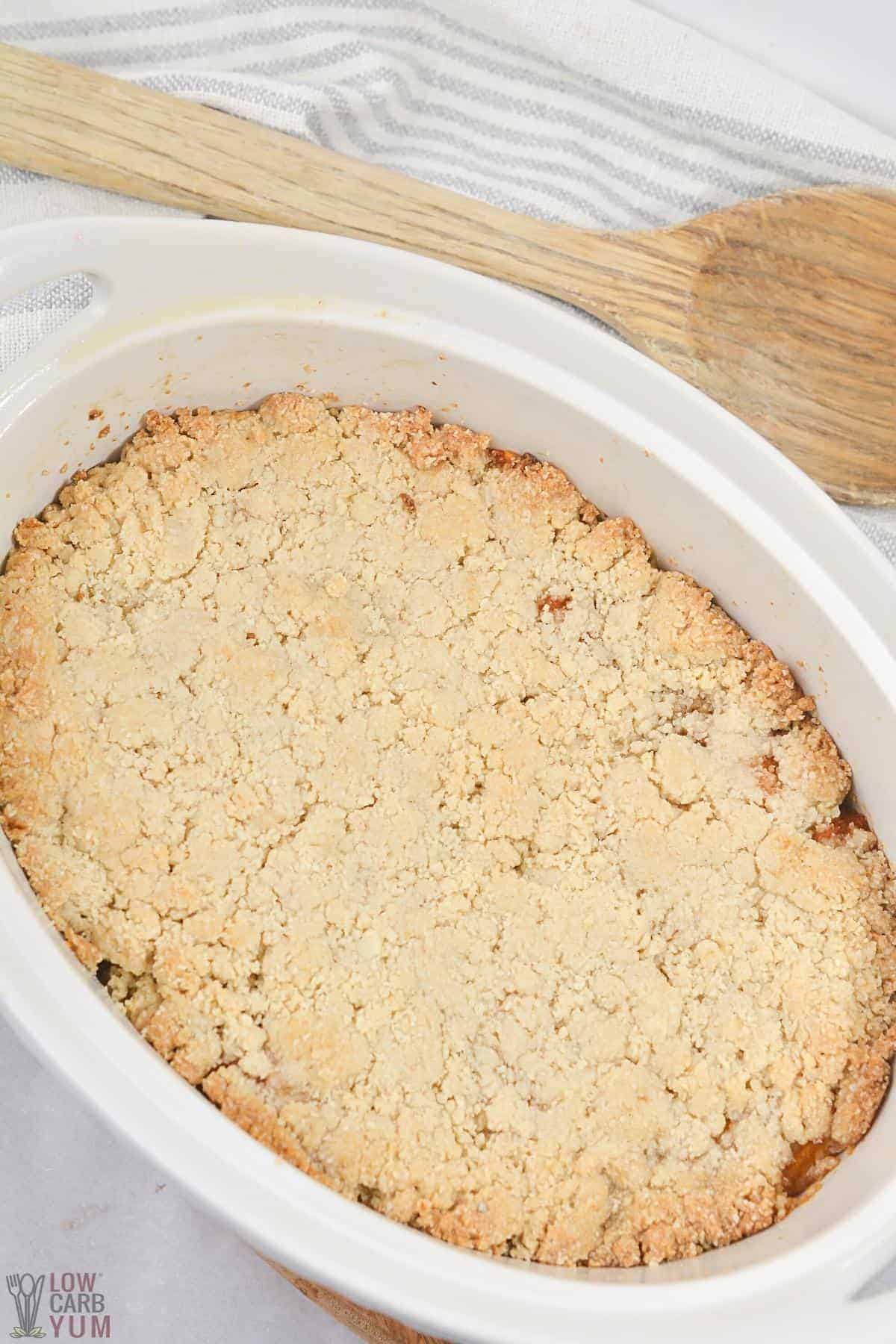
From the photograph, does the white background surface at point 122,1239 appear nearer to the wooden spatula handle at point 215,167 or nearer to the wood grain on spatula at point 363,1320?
the wood grain on spatula at point 363,1320

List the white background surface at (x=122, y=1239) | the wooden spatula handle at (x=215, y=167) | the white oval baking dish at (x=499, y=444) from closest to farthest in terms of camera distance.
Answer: the white oval baking dish at (x=499, y=444) < the wooden spatula handle at (x=215, y=167) < the white background surface at (x=122, y=1239)

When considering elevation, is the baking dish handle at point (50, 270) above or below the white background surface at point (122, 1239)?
above

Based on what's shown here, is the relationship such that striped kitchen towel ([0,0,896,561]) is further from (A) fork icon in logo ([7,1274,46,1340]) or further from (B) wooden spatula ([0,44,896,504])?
(A) fork icon in logo ([7,1274,46,1340])

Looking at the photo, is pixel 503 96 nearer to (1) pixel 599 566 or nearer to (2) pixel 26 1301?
(1) pixel 599 566

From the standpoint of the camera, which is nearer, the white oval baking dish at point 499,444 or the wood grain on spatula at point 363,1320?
the white oval baking dish at point 499,444

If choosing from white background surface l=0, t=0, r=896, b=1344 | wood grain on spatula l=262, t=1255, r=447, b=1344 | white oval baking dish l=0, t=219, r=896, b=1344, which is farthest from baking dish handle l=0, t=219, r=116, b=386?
wood grain on spatula l=262, t=1255, r=447, b=1344

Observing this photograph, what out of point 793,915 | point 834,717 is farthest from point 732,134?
point 793,915

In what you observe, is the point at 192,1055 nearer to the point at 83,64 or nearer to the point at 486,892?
the point at 486,892

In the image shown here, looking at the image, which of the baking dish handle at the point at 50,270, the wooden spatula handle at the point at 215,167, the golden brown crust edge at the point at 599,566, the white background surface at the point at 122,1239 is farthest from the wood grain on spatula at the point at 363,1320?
the wooden spatula handle at the point at 215,167
